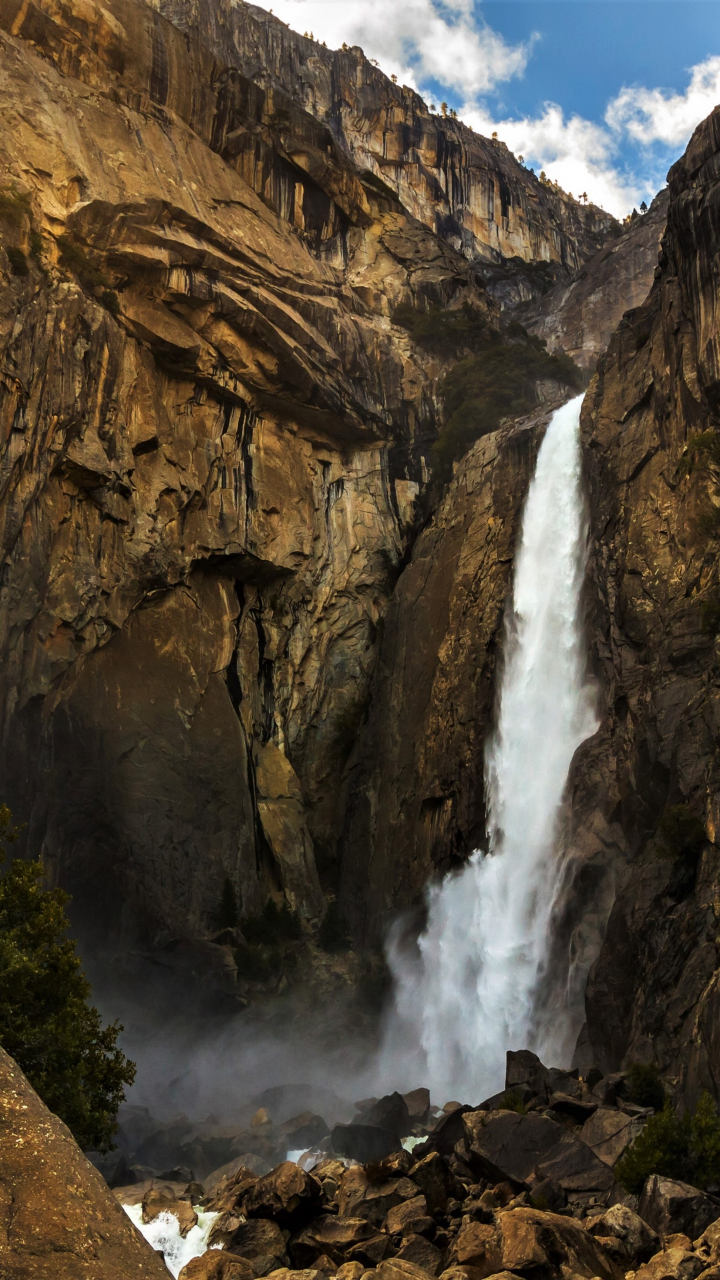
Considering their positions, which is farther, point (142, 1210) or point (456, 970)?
point (456, 970)

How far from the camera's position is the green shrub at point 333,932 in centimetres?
3572

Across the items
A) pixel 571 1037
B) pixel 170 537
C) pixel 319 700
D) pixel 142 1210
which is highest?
pixel 170 537

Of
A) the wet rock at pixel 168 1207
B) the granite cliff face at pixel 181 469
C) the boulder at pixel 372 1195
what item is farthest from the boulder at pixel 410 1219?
the granite cliff face at pixel 181 469

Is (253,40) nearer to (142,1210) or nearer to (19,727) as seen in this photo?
(19,727)

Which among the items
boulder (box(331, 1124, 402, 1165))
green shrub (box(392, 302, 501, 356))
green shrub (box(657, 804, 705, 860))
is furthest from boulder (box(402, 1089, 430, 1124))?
green shrub (box(392, 302, 501, 356))

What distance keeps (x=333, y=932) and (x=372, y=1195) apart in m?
20.9

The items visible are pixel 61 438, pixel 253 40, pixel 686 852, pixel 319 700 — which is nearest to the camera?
pixel 686 852

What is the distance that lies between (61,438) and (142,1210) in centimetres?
2278

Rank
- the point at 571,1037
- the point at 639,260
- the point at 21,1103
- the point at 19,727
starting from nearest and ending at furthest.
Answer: the point at 21,1103
the point at 571,1037
the point at 19,727
the point at 639,260

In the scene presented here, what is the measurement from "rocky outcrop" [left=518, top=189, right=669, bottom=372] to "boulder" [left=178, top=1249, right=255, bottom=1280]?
51224 millimetres

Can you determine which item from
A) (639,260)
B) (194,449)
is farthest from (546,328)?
(194,449)

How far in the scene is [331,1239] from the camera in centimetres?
1398

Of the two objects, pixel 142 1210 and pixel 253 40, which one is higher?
pixel 253 40

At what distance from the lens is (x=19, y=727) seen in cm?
2894
